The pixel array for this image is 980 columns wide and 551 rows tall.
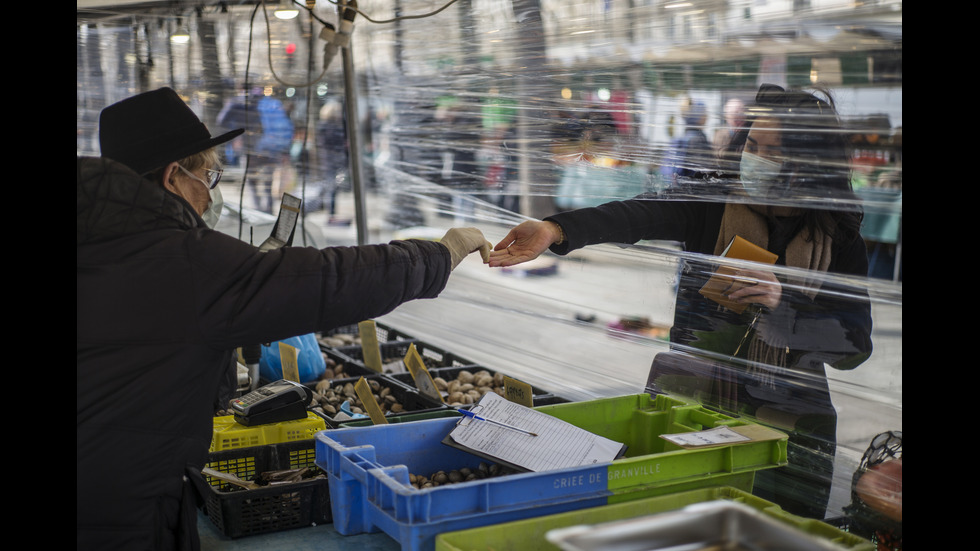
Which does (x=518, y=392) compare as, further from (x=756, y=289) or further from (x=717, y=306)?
(x=756, y=289)

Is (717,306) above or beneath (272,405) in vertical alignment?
above

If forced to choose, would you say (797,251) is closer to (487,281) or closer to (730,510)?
(730,510)

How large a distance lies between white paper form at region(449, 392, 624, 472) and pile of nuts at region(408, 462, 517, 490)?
0.23ft

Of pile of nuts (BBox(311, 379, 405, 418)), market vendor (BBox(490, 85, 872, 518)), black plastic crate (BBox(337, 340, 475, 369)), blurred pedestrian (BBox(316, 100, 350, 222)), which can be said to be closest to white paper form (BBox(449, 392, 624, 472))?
market vendor (BBox(490, 85, 872, 518))

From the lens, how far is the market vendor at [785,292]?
1.72m

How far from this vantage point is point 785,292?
1.85 metres

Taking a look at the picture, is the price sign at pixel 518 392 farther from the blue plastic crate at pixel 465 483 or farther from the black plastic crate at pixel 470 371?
the black plastic crate at pixel 470 371

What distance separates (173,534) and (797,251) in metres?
1.43

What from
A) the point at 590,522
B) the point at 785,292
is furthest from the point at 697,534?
the point at 785,292

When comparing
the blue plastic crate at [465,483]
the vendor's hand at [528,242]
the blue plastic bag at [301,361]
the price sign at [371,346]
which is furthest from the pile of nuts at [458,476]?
the blue plastic bag at [301,361]

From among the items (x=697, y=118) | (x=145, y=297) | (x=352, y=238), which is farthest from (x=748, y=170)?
(x=352, y=238)

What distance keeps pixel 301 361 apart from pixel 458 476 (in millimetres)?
1297

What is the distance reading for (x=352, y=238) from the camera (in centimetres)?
450
